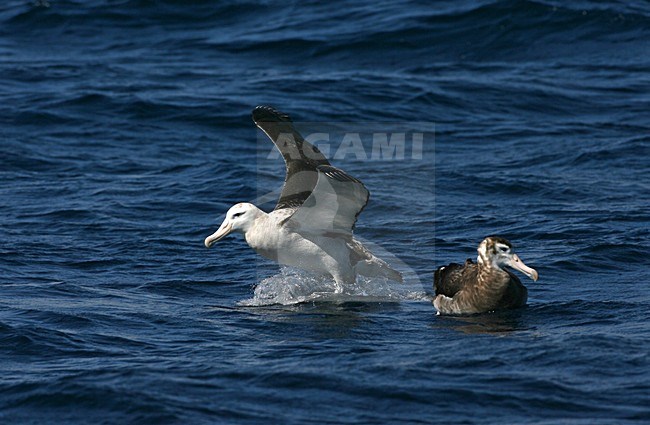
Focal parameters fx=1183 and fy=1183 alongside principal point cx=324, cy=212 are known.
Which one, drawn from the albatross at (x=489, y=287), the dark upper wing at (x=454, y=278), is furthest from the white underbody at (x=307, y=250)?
the albatross at (x=489, y=287)

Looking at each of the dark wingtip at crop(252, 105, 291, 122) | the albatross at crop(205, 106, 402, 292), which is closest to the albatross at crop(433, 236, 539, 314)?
the albatross at crop(205, 106, 402, 292)

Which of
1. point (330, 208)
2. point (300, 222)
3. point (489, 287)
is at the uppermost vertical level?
point (330, 208)

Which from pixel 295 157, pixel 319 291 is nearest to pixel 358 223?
pixel 319 291

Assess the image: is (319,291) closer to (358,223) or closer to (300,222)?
(300,222)

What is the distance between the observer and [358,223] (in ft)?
51.4

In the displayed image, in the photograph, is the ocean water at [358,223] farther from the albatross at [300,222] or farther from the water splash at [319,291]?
the albatross at [300,222]

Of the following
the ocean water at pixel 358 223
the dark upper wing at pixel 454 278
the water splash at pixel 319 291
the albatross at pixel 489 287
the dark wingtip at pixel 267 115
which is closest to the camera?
the ocean water at pixel 358 223

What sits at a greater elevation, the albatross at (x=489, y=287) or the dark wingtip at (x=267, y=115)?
the dark wingtip at (x=267, y=115)

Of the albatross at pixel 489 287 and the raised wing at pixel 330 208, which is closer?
the albatross at pixel 489 287

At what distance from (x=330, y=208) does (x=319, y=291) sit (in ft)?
3.74

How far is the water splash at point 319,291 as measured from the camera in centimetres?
1205

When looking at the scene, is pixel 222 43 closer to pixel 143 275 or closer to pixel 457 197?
pixel 457 197

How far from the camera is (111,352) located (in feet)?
33.1

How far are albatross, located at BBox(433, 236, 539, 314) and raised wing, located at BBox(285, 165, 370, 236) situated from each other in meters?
1.22
